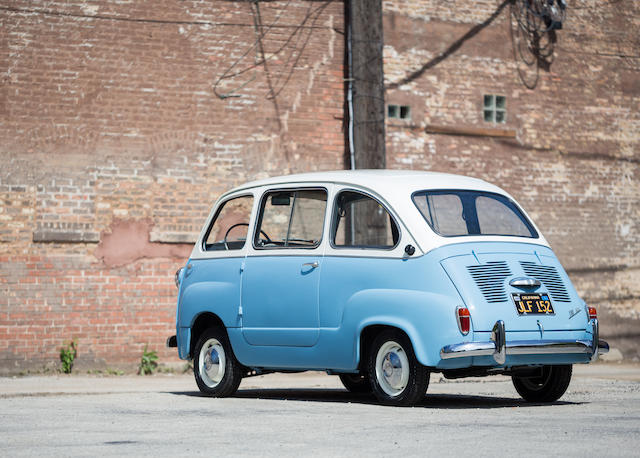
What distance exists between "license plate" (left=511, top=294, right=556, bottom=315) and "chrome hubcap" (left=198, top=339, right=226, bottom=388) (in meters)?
3.09

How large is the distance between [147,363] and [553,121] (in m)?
8.03

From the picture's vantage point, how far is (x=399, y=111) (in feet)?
55.5

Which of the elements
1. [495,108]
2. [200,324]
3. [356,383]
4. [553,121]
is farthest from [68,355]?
[553,121]

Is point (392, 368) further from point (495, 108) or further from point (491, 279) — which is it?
point (495, 108)

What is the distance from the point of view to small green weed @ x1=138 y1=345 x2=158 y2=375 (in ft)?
49.5

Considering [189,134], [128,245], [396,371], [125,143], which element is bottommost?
[396,371]

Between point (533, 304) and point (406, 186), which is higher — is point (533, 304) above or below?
below

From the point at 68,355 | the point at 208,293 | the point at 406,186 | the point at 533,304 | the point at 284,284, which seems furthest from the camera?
the point at 68,355

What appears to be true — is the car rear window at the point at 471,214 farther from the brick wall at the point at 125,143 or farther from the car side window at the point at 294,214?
the brick wall at the point at 125,143

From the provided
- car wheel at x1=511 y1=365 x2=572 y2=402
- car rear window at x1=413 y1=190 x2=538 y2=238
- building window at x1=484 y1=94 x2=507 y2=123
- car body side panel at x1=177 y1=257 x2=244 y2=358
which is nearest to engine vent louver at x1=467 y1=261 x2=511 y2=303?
car rear window at x1=413 y1=190 x2=538 y2=238

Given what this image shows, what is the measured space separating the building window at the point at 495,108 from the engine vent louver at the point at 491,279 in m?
→ 9.39

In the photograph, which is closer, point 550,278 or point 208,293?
point 550,278

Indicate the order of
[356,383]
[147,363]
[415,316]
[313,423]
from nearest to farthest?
1. [313,423]
2. [415,316]
3. [356,383]
4. [147,363]

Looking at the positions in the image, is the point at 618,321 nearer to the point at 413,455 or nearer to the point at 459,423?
the point at 459,423
